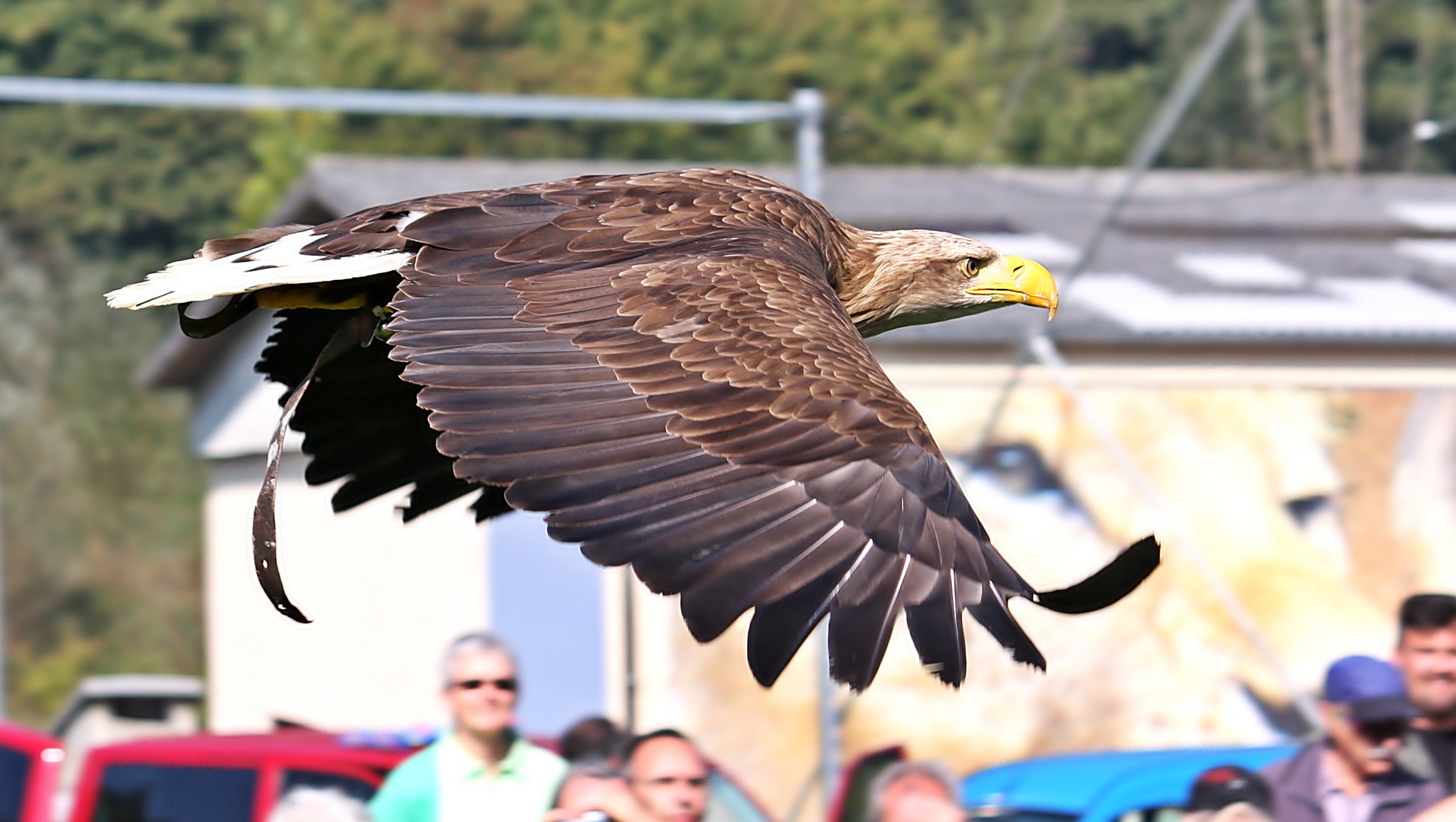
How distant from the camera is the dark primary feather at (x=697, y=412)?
322 cm

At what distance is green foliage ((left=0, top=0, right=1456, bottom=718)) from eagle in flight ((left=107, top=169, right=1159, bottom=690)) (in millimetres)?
9466

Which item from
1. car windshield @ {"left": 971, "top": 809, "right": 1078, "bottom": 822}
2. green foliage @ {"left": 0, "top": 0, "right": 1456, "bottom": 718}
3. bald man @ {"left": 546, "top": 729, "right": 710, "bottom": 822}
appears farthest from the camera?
green foliage @ {"left": 0, "top": 0, "right": 1456, "bottom": 718}

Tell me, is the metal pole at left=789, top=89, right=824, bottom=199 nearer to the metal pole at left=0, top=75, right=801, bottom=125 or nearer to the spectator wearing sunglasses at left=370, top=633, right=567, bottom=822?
the metal pole at left=0, top=75, right=801, bottom=125

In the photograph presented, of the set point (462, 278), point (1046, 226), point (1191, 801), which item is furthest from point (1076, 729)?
point (462, 278)

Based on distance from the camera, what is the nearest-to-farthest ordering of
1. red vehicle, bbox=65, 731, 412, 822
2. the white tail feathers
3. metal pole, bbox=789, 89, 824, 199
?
the white tail feathers < red vehicle, bbox=65, 731, 412, 822 < metal pole, bbox=789, 89, 824, 199

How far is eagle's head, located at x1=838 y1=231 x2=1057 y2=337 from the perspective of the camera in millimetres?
4980

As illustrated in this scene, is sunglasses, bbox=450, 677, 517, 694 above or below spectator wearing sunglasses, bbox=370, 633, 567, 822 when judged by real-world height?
above

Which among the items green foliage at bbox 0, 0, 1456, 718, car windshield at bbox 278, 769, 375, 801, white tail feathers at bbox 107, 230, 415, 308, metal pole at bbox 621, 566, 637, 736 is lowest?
car windshield at bbox 278, 769, 375, 801

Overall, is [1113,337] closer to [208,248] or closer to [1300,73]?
[1300,73]

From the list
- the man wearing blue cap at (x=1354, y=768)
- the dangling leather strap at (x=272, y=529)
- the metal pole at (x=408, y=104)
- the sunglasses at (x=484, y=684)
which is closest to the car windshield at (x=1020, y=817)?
the man wearing blue cap at (x=1354, y=768)

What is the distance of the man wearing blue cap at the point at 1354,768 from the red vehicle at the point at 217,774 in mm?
2202

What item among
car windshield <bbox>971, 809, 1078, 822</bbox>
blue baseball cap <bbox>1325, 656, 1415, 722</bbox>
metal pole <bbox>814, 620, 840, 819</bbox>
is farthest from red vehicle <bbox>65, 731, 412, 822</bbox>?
blue baseball cap <bbox>1325, 656, 1415, 722</bbox>

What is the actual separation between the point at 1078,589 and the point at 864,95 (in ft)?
85.0

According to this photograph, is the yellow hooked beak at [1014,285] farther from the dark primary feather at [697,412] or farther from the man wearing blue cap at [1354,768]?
the man wearing blue cap at [1354,768]
